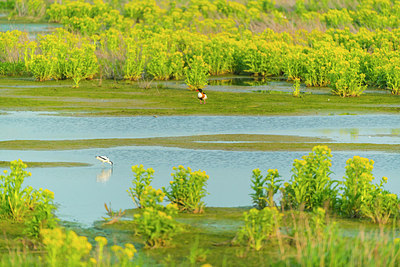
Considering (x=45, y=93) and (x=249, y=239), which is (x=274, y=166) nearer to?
(x=249, y=239)

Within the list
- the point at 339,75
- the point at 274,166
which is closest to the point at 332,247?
the point at 274,166

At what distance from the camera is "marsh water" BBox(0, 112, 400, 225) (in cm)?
1148

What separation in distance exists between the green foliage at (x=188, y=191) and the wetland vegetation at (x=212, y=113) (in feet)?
0.07

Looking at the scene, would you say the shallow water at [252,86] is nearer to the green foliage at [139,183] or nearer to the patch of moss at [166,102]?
the patch of moss at [166,102]

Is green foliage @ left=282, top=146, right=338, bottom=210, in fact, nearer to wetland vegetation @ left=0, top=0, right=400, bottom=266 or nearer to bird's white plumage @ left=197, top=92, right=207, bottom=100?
wetland vegetation @ left=0, top=0, right=400, bottom=266

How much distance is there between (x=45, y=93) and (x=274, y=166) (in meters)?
11.4

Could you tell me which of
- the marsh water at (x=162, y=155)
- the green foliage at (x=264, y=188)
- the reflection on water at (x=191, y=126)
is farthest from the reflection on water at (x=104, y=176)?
the reflection on water at (x=191, y=126)

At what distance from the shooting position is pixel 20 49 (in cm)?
2988

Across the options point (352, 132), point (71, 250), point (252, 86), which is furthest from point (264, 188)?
point (252, 86)

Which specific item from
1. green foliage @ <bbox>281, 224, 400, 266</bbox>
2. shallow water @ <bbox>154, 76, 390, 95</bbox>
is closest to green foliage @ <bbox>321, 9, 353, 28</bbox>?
shallow water @ <bbox>154, 76, 390, 95</bbox>

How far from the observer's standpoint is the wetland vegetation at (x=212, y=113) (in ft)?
26.9

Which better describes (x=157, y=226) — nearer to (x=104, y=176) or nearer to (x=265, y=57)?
(x=104, y=176)

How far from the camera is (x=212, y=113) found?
20.3 metres

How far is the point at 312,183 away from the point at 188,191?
4.75ft
